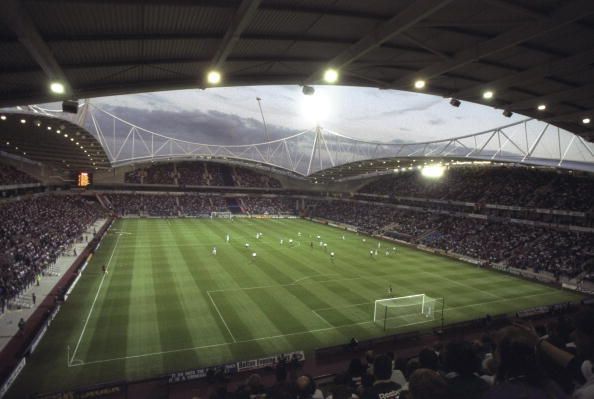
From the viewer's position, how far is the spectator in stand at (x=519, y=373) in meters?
2.93

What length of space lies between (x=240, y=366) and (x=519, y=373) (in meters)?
13.9

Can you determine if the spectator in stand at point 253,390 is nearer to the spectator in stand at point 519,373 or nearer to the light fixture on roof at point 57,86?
the spectator in stand at point 519,373

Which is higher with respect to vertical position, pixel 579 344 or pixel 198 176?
pixel 198 176

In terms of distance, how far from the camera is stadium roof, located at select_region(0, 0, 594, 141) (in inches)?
306

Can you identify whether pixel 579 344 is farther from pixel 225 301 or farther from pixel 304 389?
pixel 225 301

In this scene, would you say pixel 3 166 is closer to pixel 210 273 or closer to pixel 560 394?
pixel 210 273

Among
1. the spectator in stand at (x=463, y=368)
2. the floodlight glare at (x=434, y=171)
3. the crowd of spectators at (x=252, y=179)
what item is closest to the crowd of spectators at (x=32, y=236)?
the spectator in stand at (x=463, y=368)

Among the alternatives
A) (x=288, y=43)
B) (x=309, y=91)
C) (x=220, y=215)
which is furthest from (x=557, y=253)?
(x=220, y=215)

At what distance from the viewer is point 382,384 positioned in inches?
260

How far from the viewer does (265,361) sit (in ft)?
50.9

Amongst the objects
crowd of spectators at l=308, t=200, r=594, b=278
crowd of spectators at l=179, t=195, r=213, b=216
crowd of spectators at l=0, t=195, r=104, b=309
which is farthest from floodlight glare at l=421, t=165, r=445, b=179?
crowd of spectators at l=0, t=195, r=104, b=309

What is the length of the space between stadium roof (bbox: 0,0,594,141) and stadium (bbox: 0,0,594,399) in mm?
59

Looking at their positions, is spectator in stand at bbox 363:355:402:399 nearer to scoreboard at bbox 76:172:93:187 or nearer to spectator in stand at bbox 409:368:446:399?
spectator in stand at bbox 409:368:446:399

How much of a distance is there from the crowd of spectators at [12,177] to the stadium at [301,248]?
0.76 m
